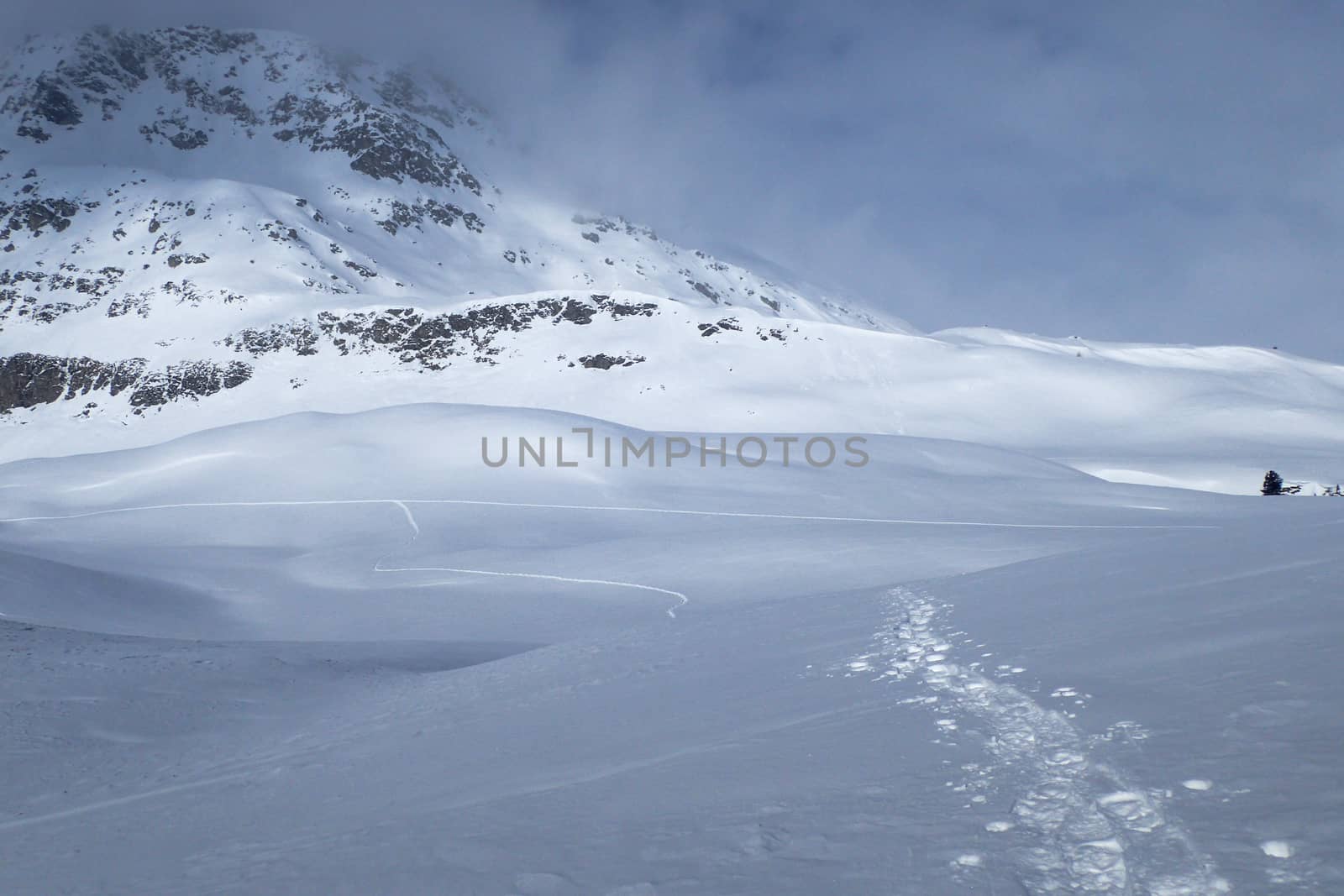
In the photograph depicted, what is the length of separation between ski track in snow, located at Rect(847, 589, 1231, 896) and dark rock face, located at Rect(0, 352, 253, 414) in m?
58.4

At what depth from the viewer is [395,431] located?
80.4 feet

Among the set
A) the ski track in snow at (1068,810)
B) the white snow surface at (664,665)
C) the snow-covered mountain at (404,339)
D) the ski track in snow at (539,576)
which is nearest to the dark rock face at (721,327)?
the snow-covered mountain at (404,339)

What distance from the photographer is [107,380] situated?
5816 centimetres

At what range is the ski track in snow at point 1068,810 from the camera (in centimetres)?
224

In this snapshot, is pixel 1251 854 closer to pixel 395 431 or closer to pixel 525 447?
pixel 525 447

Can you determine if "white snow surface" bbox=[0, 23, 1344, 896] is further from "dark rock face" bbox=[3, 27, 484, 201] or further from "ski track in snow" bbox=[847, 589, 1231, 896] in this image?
"dark rock face" bbox=[3, 27, 484, 201]

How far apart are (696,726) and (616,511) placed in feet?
44.0

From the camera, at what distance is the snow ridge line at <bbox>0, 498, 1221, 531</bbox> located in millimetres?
15352

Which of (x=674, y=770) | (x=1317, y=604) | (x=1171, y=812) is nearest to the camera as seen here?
(x=1171, y=812)

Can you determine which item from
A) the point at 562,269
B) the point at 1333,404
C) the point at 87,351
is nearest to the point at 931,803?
the point at 1333,404

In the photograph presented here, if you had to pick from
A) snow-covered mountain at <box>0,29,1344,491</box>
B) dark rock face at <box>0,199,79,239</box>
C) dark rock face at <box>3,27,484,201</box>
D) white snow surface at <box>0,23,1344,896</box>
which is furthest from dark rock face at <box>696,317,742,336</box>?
dark rock face at <box>3,27,484,201</box>

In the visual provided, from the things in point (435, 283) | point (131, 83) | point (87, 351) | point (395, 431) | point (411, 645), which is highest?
point (131, 83)

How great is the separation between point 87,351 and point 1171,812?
72293mm

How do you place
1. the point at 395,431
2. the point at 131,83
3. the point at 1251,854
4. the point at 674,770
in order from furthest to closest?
the point at 131,83, the point at 395,431, the point at 674,770, the point at 1251,854
